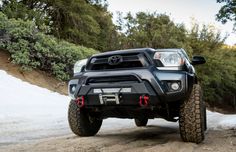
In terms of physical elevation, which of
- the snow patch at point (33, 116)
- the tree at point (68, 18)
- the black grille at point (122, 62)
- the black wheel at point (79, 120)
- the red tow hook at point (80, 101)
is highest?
the tree at point (68, 18)

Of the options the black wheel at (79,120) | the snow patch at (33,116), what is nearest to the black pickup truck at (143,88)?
the black wheel at (79,120)

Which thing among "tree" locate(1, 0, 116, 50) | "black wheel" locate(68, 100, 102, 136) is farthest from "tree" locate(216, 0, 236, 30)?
"black wheel" locate(68, 100, 102, 136)

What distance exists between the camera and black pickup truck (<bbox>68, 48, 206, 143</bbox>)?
481 cm

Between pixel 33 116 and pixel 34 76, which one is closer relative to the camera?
pixel 33 116

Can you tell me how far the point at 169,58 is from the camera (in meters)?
5.04

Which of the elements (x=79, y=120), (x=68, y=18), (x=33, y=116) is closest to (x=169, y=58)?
(x=79, y=120)

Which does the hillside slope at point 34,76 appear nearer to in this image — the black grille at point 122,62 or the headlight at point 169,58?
the black grille at point 122,62

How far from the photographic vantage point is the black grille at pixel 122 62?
506cm

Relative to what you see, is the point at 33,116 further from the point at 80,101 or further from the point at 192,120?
the point at 192,120

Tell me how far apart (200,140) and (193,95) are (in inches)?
23.3

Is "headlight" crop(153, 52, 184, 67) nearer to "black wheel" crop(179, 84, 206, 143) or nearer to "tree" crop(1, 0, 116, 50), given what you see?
"black wheel" crop(179, 84, 206, 143)

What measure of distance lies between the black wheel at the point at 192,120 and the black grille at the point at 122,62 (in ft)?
2.57

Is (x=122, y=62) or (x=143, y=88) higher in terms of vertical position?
(x=122, y=62)

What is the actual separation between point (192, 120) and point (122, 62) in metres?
1.19
